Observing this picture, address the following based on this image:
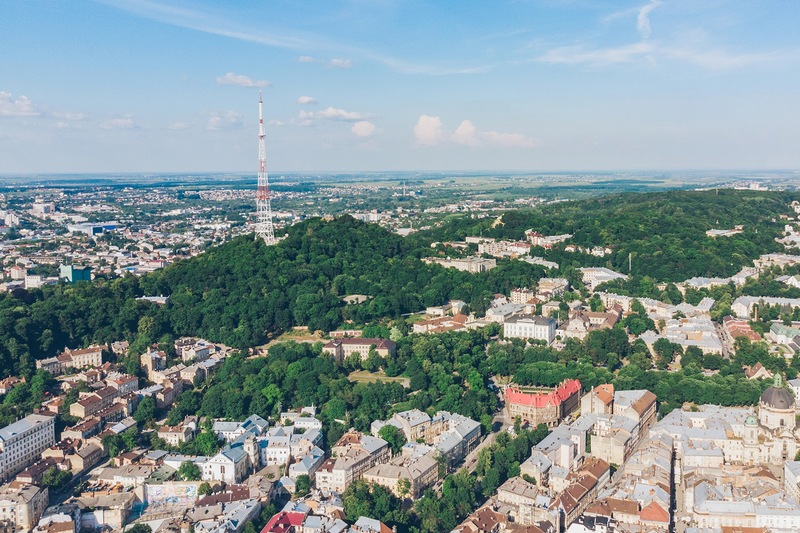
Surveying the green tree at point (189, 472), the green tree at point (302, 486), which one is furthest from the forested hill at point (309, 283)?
the green tree at point (302, 486)

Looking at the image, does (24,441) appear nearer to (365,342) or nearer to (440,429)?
(440,429)

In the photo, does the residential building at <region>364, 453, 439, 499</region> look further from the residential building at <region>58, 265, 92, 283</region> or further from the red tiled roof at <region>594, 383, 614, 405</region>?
the residential building at <region>58, 265, 92, 283</region>

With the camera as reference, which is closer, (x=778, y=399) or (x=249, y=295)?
(x=778, y=399)

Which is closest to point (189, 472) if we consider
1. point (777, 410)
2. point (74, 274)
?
point (777, 410)

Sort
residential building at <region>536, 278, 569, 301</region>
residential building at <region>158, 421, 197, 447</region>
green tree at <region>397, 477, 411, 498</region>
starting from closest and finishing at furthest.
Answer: green tree at <region>397, 477, 411, 498</region>
residential building at <region>158, 421, 197, 447</region>
residential building at <region>536, 278, 569, 301</region>

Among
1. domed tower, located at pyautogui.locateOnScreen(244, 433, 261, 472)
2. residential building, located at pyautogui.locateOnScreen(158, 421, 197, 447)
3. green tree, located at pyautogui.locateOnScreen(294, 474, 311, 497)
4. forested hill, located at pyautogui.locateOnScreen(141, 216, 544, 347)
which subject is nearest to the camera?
green tree, located at pyautogui.locateOnScreen(294, 474, 311, 497)

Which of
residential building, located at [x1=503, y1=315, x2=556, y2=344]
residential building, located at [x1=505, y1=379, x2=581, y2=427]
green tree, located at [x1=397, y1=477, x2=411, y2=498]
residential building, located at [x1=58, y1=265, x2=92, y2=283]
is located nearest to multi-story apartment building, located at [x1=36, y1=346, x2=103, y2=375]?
green tree, located at [x1=397, y1=477, x2=411, y2=498]
